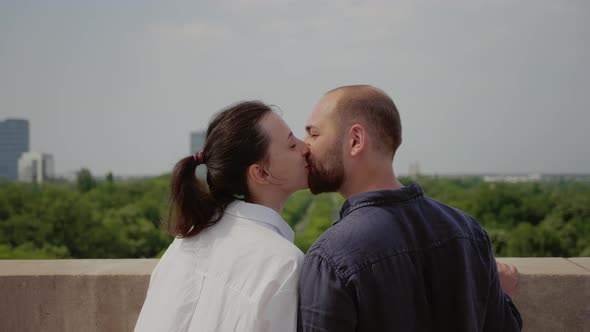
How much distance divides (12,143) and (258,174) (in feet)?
503

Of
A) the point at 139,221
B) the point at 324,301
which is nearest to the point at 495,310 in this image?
the point at 324,301

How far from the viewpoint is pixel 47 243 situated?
57156 mm

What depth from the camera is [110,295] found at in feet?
10.0

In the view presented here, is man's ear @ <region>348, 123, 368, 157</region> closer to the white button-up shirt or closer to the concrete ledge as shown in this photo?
the white button-up shirt

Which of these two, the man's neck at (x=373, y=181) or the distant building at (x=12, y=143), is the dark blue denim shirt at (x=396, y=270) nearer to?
the man's neck at (x=373, y=181)

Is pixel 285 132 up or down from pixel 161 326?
up

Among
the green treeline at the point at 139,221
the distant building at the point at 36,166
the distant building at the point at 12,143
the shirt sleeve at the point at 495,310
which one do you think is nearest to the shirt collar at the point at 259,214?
the shirt sleeve at the point at 495,310

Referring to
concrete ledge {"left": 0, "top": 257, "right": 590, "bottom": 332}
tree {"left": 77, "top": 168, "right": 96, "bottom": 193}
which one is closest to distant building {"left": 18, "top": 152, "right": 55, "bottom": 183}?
tree {"left": 77, "top": 168, "right": 96, "bottom": 193}

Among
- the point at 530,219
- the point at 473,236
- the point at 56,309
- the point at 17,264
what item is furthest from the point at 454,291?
the point at 530,219

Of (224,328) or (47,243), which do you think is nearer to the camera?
(224,328)

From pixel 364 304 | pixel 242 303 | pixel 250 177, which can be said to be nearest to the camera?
pixel 364 304

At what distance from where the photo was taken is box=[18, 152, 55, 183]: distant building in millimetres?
121250

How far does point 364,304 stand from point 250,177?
2.15 ft

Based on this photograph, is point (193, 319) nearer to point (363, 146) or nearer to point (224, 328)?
point (224, 328)
